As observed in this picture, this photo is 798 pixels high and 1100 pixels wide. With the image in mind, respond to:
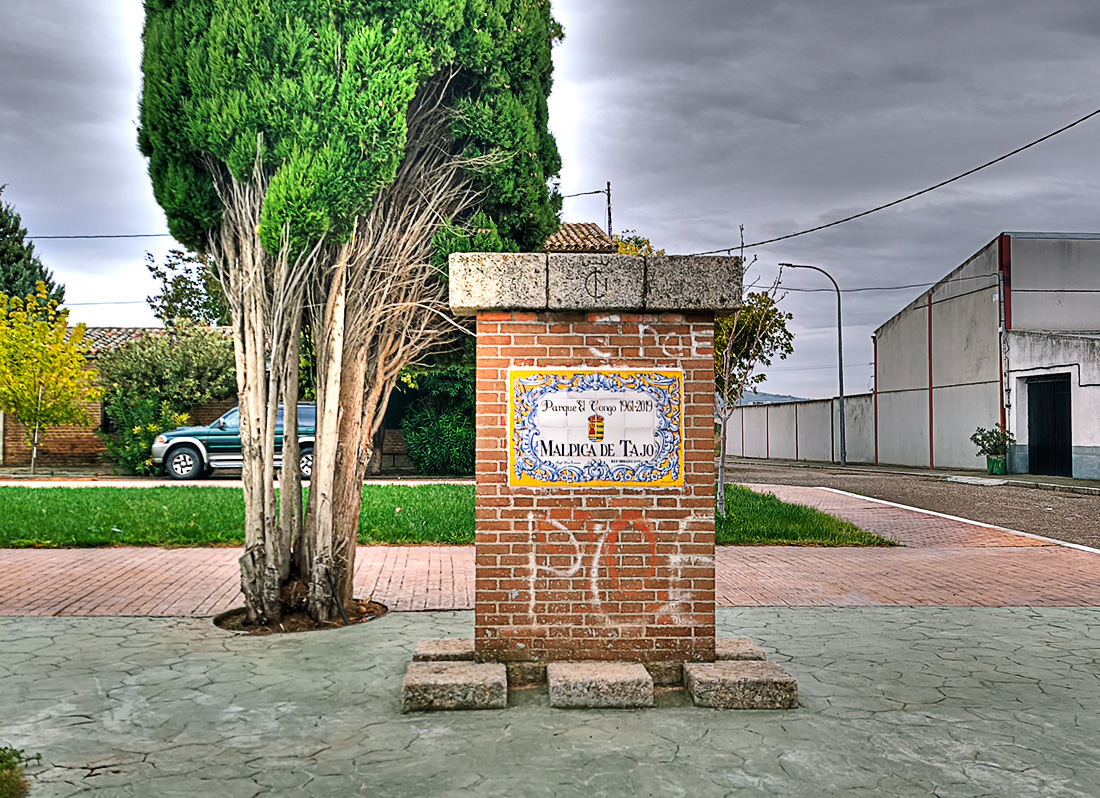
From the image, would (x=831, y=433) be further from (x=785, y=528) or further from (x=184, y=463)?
(x=785, y=528)

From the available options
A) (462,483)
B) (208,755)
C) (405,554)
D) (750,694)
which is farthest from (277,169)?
(462,483)

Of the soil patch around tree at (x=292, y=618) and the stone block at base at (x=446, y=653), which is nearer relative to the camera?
the stone block at base at (x=446, y=653)

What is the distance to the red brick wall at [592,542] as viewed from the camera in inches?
209

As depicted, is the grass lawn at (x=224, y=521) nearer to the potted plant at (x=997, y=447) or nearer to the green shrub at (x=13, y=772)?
the green shrub at (x=13, y=772)

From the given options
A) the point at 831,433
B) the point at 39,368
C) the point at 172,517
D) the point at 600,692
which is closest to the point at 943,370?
the point at 831,433

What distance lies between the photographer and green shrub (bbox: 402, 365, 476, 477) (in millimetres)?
22406

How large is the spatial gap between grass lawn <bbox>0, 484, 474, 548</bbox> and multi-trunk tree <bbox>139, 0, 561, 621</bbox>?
4.49 metres

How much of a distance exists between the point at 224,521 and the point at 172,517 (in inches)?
37.0

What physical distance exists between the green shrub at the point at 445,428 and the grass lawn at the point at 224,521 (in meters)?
5.79

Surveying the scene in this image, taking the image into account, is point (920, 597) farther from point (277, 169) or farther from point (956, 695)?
point (277, 169)

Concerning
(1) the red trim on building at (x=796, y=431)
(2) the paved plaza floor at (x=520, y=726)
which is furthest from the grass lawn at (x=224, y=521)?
(1) the red trim on building at (x=796, y=431)

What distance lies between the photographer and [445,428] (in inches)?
892

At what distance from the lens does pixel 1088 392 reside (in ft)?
79.3

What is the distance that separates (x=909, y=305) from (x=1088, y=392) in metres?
10.7
